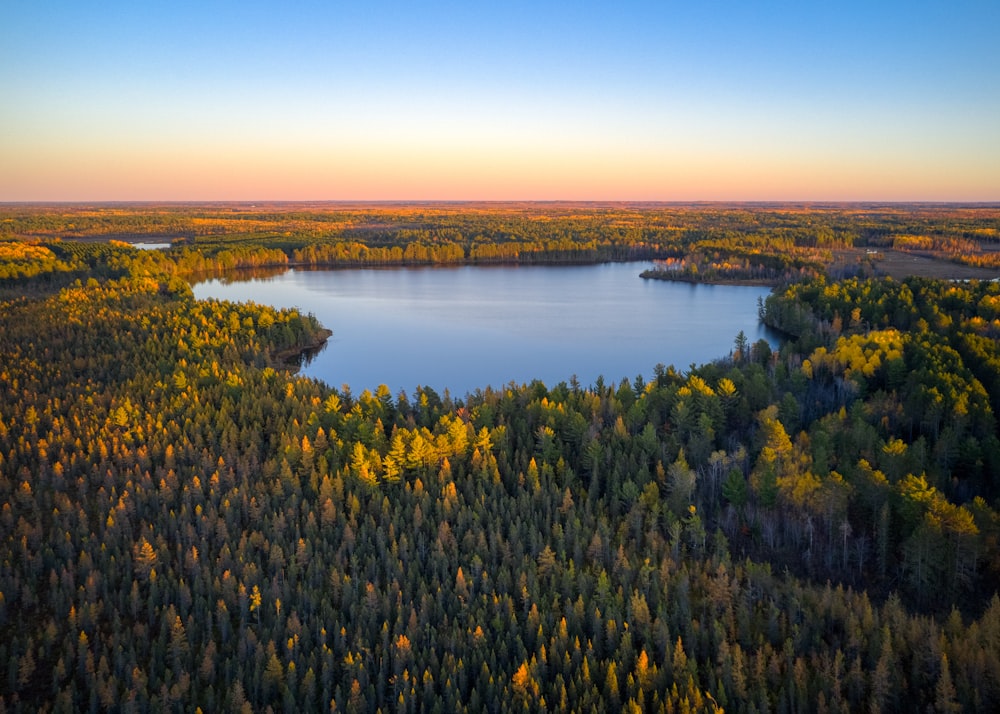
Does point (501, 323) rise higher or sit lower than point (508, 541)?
higher

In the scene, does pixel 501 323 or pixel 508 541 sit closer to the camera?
pixel 508 541

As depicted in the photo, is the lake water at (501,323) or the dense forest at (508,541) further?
the lake water at (501,323)

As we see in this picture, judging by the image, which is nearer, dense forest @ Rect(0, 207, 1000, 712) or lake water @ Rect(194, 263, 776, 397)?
dense forest @ Rect(0, 207, 1000, 712)

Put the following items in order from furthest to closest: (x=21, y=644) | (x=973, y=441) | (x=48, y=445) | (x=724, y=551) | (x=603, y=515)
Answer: (x=48, y=445), (x=973, y=441), (x=603, y=515), (x=724, y=551), (x=21, y=644)

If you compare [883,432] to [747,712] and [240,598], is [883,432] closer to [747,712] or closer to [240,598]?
[747,712]

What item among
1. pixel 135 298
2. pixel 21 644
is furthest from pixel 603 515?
pixel 135 298
